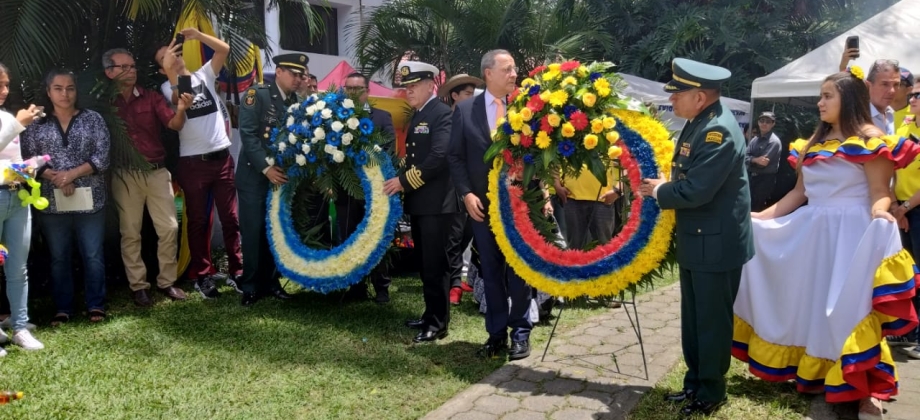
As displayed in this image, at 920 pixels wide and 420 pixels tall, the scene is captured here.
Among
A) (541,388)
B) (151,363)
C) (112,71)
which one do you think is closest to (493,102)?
(541,388)

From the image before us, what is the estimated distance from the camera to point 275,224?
6109 millimetres

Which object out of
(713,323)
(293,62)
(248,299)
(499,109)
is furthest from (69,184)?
(713,323)

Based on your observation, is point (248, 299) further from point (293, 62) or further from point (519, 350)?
point (519, 350)

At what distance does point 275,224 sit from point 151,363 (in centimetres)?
172

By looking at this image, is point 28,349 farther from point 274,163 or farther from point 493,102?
point 493,102

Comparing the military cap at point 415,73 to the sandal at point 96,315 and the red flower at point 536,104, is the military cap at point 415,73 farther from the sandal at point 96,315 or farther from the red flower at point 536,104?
the sandal at point 96,315

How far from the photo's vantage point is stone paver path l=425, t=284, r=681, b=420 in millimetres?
3986

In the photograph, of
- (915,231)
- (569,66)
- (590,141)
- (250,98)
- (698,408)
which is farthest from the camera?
(250,98)

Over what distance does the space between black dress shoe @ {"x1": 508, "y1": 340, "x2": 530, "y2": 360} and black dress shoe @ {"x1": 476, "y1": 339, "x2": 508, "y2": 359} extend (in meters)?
0.10

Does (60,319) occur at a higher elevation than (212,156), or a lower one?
lower

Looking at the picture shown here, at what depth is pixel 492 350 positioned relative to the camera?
16.3 ft

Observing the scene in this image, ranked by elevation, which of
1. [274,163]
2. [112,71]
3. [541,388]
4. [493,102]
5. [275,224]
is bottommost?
[541,388]

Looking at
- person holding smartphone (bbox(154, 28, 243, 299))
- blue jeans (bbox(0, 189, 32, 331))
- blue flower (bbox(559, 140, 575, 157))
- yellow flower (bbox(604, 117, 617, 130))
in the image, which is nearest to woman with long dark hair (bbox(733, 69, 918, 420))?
yellow flower (bbox(604, 117, 617, 130))

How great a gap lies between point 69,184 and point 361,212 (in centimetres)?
222
